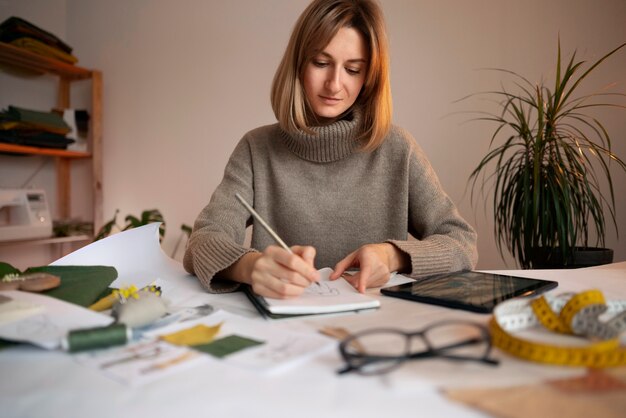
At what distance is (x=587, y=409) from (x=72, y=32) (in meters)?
3.82

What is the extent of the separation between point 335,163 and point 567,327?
0.88m

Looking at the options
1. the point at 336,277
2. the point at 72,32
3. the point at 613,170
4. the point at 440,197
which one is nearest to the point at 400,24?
the point at 613,170

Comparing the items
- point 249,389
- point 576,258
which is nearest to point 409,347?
point 249,389

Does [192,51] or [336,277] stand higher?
[192,51]

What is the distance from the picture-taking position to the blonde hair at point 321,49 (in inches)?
46.5

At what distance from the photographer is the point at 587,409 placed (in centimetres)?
36

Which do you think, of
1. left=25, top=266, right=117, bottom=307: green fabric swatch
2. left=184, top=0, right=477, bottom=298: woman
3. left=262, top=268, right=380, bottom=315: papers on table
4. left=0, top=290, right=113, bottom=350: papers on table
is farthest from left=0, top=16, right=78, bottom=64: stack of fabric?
left=262, top=268, right=380, bottom=315: papers on table

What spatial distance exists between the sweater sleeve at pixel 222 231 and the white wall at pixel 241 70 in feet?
3.85

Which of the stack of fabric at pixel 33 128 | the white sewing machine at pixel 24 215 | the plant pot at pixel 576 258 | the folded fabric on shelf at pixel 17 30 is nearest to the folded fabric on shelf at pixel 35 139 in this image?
the stack of fabric at pixel 33 128

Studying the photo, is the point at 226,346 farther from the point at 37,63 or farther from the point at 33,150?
the point at 37,63

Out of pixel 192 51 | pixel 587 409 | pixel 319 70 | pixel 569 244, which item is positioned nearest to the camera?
pixel 587 409

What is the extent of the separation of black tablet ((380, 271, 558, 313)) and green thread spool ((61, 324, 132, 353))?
422 millimetres

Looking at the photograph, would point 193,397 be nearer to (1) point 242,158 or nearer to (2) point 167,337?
(2) point 167,337

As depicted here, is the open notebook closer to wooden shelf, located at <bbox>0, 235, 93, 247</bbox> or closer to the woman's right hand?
the woman's right hand
